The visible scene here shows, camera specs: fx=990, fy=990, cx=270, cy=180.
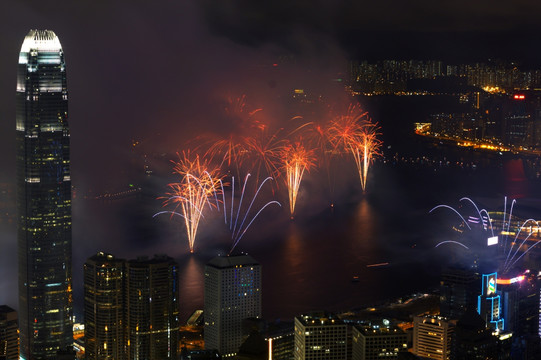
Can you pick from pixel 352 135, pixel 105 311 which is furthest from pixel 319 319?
pixel 352 135

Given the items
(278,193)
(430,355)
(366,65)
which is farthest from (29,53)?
(366,65)

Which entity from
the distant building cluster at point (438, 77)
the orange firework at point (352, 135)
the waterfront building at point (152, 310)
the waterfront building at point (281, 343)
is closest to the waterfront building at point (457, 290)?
the waterfront building at point (281, 343)

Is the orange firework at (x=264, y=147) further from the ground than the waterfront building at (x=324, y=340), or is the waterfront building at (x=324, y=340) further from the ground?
the orange firework at (x=264, y=147)

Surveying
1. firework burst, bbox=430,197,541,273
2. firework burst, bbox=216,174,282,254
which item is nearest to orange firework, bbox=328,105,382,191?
firework burst, bbox=216,174,282,254

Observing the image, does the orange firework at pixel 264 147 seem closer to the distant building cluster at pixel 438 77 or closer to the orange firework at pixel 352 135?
the orange firework at pixel 352 135

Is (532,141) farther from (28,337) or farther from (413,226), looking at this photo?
(28,337)

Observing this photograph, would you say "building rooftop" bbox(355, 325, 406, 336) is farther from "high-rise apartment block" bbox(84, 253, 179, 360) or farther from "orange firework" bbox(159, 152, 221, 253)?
"orange firework" bbox(159, 152, 221, 253)

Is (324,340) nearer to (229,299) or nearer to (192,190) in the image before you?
(229,299)
